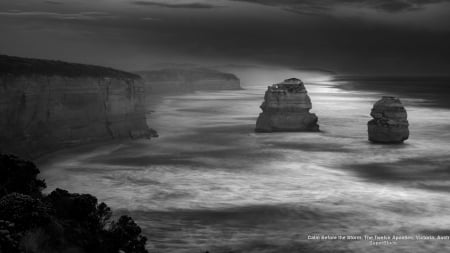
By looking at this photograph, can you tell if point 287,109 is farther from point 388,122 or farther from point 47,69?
point 47,69

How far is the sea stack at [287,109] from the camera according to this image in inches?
3020

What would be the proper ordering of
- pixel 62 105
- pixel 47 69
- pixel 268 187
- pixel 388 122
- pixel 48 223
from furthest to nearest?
pixel 388 122 → pixel 47 69 → pixel 62 105 → pixel 268 187 → pixel 48 223

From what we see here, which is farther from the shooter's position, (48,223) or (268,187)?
(268,187)

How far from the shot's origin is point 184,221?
3769cm

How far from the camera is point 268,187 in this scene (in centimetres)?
4869

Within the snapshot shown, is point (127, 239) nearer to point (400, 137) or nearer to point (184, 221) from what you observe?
point (184, 221)

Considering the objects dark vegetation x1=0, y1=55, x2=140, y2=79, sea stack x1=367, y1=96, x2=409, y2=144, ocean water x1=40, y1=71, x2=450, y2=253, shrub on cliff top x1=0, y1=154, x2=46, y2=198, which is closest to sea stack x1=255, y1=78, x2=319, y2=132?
ocean water x1=40, y1=71, x2=450, y2=253

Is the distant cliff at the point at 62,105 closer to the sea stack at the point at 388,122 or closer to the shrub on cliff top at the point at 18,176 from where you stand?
the shrub on cliff top at the point at 18,176

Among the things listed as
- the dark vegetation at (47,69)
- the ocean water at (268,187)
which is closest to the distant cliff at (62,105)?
the dark vegetation at (47,69)

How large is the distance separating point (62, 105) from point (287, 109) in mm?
30550

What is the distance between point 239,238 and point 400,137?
42.5 m

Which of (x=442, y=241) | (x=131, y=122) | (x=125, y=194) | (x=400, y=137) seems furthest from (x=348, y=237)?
(x=131, y=122)

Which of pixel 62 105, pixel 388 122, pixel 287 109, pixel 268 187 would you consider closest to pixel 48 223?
pixel 268 187

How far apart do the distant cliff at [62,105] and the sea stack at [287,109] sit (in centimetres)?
1660
